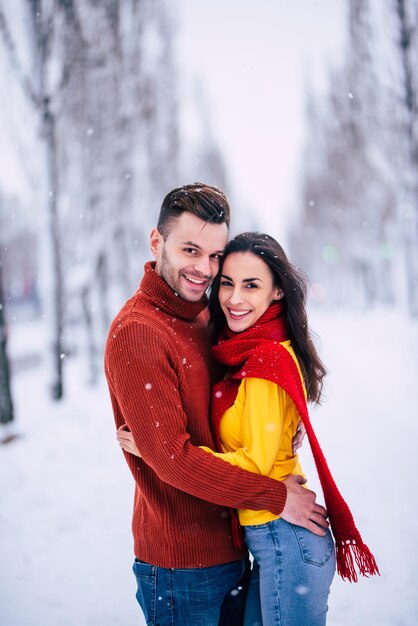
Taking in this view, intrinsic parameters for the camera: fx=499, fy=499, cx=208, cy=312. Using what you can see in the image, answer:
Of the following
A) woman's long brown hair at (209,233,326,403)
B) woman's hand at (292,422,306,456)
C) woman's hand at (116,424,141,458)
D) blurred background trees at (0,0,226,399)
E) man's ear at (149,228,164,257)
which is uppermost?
blurred background trees at (0,0,226,399)

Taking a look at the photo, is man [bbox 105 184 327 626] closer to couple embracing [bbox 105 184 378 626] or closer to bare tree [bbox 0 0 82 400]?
couple embracing [bbox 105 184 378 626]

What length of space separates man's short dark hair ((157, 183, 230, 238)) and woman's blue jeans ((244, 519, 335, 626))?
4.16 ft

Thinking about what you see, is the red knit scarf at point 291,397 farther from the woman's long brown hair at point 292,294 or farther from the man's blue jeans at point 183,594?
the man's blue jeans at point 183,594

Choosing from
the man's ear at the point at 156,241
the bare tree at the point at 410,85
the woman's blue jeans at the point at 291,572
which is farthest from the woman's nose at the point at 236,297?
the bare tree at the point at 410,85

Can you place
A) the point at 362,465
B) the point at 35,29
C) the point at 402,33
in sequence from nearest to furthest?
the point at 362,465 < the point at 35,29 < the point at 402,33

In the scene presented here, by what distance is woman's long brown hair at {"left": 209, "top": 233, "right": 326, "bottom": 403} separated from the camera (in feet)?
7.48

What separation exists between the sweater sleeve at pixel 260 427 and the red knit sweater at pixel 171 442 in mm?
64

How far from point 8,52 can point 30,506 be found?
23.5ft

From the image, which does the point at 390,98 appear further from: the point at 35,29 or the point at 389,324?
the point at 389,324

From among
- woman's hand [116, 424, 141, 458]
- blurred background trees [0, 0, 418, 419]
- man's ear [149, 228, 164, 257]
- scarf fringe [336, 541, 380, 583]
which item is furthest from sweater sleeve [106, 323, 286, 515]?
blurred background trees [0, 0, 418, 419]

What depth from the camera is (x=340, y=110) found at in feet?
60.0

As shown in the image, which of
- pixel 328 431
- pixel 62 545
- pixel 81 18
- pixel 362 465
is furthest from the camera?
pixel 81 18

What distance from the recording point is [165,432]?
1715 mm

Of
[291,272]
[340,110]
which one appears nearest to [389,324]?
[340,110]
